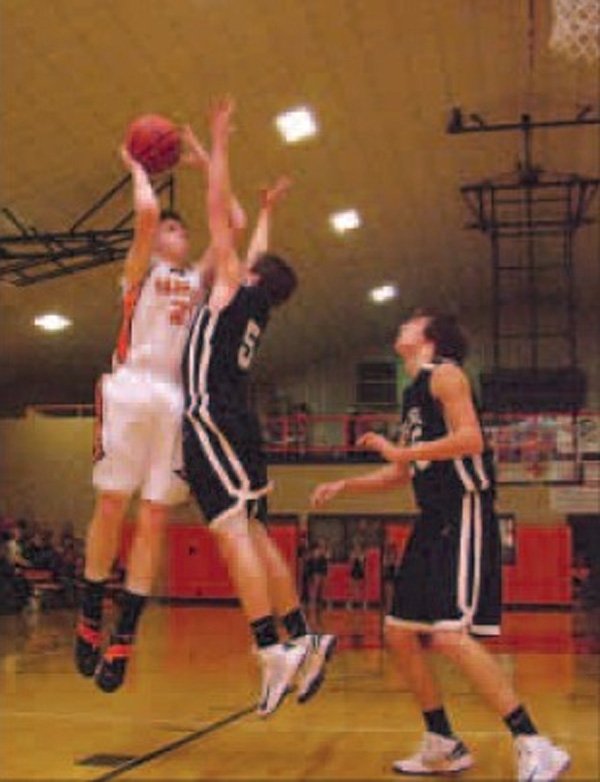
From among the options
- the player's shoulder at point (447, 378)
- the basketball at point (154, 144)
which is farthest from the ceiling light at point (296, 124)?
the player's shoulder at point (447, 378)

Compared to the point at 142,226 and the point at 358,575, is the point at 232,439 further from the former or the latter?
the point at 358,575

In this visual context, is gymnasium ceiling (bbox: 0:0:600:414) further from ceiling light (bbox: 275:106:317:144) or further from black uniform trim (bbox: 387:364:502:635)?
black uniform trim (bbox: 387:364:502:635)

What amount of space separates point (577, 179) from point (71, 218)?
24.1 ft

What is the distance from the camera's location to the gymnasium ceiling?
11.8 metres

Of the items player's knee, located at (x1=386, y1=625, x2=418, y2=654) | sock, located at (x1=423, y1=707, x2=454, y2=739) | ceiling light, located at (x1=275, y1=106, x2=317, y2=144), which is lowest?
sock, located at (x1=423, y1=707, x2=454, y2=739)

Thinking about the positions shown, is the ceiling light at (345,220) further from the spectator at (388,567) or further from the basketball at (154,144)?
the basketball at (154,144)

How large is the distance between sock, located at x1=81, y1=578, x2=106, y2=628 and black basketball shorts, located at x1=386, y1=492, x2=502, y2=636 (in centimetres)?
120

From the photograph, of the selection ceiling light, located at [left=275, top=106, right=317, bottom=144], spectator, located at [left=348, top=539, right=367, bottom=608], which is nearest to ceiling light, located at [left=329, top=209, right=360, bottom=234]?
ceiling light, located at [left=275, top=106, right=317, bottom=144]

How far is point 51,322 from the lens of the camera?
64.3 ft

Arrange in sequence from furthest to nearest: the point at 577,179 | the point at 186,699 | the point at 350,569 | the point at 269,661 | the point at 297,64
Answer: the point at 350,569
the point at 577,179
the point at 297,64
the point at 186,699
the point at 269,661

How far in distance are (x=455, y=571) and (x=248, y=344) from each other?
3.93 ft

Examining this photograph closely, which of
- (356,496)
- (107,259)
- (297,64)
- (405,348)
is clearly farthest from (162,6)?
(356,496)

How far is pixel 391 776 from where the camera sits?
4867mm

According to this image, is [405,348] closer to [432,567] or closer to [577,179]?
[432,567]
